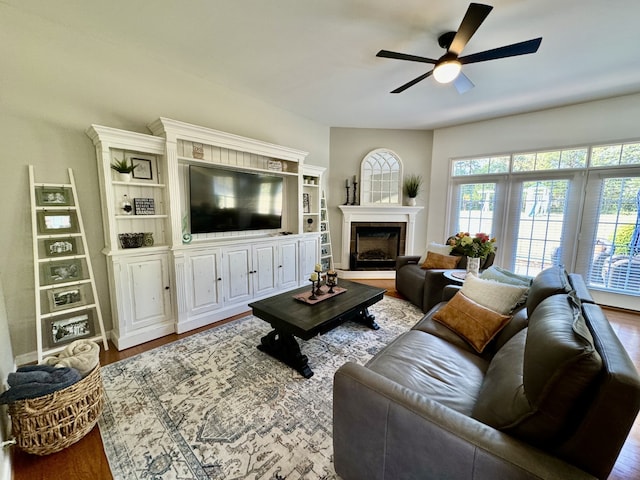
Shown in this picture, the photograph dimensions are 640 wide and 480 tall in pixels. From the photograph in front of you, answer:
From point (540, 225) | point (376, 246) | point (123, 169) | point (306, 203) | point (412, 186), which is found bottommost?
point (376, 246)

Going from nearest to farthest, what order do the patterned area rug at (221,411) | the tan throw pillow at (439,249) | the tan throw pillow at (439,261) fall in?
the patterned area rug at (221,411) < the tan throw pillow at (439,261) < the tan throw pillow at (439,249)

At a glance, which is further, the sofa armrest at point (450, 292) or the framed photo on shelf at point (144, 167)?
the framed photo on shelf at point (144, 167)

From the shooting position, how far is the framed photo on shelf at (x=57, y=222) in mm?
2273

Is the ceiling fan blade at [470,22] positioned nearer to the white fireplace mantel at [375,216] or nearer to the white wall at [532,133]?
the white wall at [532,133]

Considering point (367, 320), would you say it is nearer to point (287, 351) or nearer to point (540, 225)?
point (287, 351)

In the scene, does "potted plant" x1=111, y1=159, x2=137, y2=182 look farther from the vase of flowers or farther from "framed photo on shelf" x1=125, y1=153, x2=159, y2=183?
the vase of flowers

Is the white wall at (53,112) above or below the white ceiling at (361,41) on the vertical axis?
below

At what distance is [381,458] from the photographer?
3.58 ft

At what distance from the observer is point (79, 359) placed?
169cm

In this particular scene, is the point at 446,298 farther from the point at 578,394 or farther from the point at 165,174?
the point at 165,174

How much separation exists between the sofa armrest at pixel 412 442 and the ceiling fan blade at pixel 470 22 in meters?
2.22

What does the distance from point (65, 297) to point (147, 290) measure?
2.10 ft

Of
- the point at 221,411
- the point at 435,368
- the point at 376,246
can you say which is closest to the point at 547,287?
the point at 435,368

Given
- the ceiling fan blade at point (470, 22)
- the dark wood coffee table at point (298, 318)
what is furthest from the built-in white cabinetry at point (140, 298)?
the ceiling fan blade at point (470, 22)
